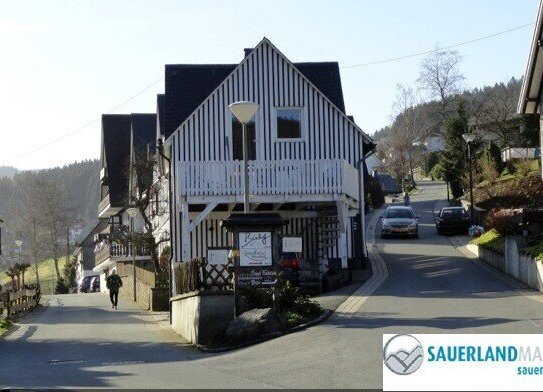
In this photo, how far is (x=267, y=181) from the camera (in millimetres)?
A: 34969

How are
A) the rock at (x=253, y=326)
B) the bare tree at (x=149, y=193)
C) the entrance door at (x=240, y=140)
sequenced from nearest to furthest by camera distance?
the rock at (x=253, y=326)
the entrance door at (x=240, y=140)
the bare tree at (x=149, y=193)

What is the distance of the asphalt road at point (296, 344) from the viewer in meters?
15.9

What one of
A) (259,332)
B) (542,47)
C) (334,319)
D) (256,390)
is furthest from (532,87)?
(256,390)

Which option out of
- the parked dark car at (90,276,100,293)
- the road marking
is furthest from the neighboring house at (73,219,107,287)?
the road marking

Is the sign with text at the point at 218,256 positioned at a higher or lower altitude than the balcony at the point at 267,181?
lower

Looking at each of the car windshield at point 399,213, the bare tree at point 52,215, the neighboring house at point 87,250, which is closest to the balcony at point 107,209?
the neighboring house at point 87,250

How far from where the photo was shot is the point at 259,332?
2098 cm

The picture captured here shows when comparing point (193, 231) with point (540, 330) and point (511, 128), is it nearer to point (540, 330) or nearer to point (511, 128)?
point (540, 330)

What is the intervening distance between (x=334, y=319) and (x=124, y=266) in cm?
3747

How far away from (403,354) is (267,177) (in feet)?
72.9

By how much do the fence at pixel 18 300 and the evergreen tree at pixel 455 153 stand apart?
107 feet

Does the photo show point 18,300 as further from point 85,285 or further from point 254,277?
point 85,285

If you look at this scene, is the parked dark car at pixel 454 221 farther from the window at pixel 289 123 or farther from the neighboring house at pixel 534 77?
the neighboring house at pixel 534 77

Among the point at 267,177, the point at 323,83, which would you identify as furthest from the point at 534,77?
the point at 323,83
